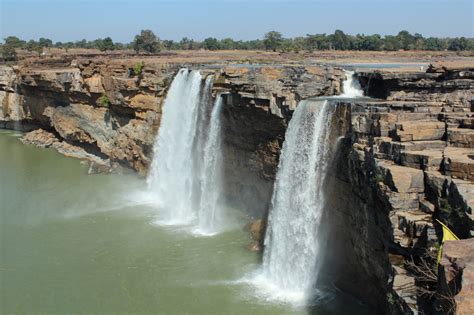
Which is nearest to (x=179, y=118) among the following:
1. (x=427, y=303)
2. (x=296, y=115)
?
(x=296, y=115)

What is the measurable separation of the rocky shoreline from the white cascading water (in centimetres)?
59

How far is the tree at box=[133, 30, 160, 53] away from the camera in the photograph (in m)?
54.3

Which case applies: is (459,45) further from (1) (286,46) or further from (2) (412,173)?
(2) (412,173)

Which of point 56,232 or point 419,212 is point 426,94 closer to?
point 419,212

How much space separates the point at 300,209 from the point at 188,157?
9.21 meters

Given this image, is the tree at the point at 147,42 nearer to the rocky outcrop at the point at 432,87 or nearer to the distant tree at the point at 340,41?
the distant tree at the point at 340,41

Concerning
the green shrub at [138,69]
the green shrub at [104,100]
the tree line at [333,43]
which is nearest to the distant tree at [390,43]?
the tree line at [333,43]

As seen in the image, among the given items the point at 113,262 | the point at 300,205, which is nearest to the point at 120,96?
the point at 113,262

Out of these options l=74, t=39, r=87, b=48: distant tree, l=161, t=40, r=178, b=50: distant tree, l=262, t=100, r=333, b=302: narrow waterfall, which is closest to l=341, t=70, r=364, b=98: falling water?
l=262, t=100, r=333, b=302: narrow waterfall

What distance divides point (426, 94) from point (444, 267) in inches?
361

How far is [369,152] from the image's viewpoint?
12180mm

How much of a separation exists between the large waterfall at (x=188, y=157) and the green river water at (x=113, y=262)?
4.10 ft

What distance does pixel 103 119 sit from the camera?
29.1 metres

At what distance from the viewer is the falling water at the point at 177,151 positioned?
22219mm
